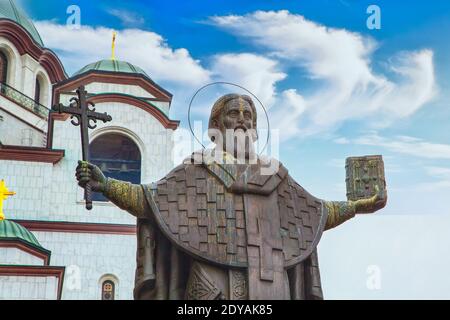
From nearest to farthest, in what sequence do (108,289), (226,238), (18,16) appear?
(226,238) < (108,289) < (18,16)

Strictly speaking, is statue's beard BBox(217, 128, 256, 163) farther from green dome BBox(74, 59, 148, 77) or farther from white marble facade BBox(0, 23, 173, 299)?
green dome BBox(74, 59, 148, 77)

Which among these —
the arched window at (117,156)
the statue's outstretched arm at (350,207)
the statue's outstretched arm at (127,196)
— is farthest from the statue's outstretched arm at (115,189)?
the arched window at (117,156)

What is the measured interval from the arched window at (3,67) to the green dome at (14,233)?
7257mm

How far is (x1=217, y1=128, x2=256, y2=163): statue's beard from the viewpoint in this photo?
867 centimetres

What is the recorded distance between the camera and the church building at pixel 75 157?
91.1 ft

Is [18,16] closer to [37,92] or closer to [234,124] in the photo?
[37,92]

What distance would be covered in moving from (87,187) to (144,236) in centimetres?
62

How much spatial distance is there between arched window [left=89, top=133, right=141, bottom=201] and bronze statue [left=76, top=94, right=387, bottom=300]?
787 inches

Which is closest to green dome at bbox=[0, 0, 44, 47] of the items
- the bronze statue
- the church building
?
the church building

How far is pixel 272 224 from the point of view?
8281mm

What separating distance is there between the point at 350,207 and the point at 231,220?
1.14 metres

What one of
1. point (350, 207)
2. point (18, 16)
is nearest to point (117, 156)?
point (18, 16)

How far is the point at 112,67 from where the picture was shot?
104 ft
